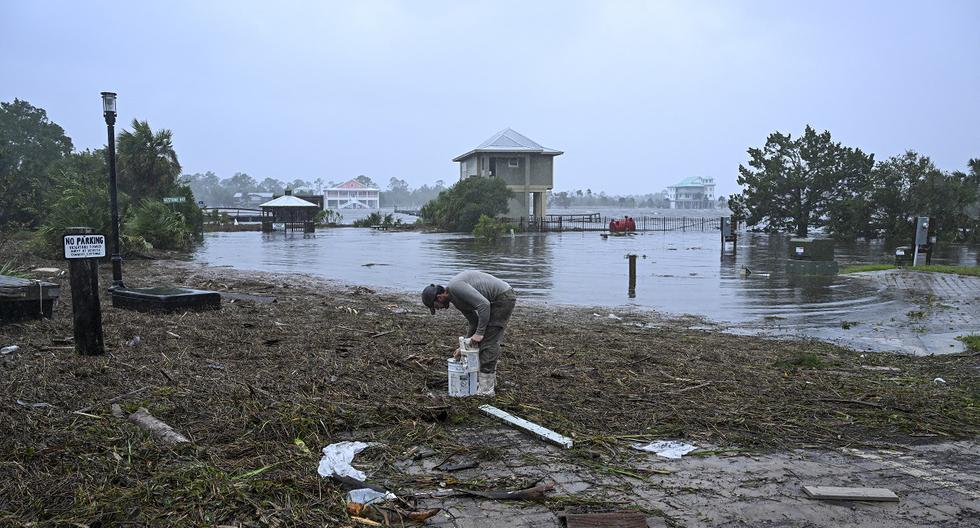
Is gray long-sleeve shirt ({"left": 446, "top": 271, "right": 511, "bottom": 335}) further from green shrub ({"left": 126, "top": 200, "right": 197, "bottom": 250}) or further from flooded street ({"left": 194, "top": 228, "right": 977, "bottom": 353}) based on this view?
green shrub ({"left": 126, "top": 200, "right": 197, "bottom": 250})

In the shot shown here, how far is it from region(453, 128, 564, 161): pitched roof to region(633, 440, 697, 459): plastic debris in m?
57.3

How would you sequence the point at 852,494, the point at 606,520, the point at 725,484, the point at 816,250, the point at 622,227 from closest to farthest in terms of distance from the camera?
the point at 606,520
the point at 852,494
the point at 725,484
the point at 816,250
the point at 622,227

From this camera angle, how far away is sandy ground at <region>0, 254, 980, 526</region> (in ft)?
13.1

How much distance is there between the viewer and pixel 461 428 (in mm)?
5512

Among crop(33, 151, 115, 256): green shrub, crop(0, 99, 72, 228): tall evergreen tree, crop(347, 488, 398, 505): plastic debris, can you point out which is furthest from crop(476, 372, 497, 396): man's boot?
crop(0, 99, 72, 228): tall evergreen tree

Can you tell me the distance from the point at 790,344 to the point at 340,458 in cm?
760

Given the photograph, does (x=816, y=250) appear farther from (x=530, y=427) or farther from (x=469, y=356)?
(x=530, y=427)

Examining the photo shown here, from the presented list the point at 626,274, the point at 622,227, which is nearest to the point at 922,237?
the point at 626,274

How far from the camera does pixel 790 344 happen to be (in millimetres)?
10234

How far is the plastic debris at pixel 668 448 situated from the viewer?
501 centimetres

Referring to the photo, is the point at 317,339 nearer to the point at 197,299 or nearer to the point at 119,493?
the point at 197,299

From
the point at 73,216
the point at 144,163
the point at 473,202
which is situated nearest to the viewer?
the point at 73,216

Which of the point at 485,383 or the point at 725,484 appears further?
the point at 485,383

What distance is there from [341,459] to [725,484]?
7.75 ft
